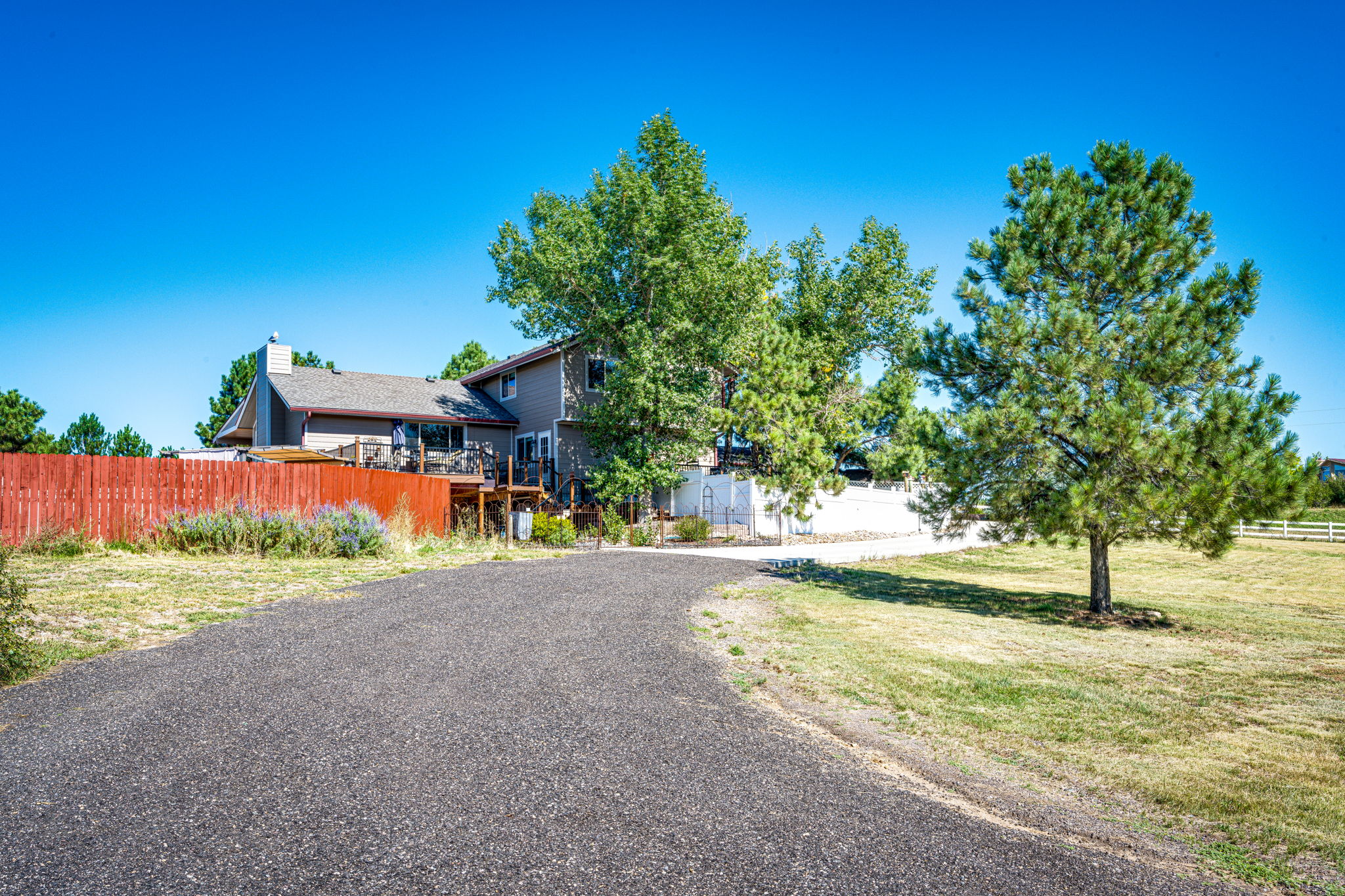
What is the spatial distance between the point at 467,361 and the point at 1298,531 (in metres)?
50.1

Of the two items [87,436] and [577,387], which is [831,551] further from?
[87,436]

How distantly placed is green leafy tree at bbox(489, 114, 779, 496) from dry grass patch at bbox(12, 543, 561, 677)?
12.8 m

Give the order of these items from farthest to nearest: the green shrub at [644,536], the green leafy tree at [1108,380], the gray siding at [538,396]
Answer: the gray siding at [538,396], the green shrub at [644,536], the green leafy tree at [1108,380]

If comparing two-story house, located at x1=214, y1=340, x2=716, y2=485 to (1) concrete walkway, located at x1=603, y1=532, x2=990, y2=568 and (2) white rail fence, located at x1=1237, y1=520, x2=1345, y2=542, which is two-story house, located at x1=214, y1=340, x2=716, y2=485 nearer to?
(1) concrete walkway, located at x1=603, y1=532, x2=990, y2=568

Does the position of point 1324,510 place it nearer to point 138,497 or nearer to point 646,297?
point 646,297

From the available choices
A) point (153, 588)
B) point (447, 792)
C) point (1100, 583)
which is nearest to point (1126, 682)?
point (1100, 583)

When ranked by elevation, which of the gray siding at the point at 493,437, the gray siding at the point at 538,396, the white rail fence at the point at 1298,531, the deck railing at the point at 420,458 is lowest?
the white rail fence at the point at 1298,531

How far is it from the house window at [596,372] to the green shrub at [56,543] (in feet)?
61.8

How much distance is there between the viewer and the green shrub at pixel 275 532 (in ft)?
45.8

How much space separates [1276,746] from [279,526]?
47.7 ft

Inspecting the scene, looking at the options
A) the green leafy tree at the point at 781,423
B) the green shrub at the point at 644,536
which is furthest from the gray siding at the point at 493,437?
the green leafy tree at the point at 781,423

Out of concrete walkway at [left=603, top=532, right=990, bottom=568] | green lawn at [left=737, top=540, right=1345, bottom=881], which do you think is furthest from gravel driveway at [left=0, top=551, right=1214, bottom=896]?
concrete walkway at [left=603, top=532, right=990, bottom=568]

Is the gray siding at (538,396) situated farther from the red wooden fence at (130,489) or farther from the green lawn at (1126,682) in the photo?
the green lawn at (1126,682)

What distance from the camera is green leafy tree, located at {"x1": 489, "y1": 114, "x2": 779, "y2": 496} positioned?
27.3 metres
